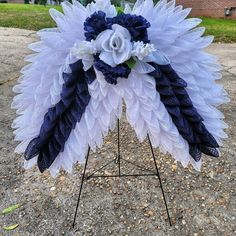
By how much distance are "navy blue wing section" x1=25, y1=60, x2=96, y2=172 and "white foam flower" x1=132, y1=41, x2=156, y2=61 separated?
0.18 m

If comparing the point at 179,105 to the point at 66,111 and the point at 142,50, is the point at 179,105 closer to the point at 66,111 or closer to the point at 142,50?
the point at 142,50

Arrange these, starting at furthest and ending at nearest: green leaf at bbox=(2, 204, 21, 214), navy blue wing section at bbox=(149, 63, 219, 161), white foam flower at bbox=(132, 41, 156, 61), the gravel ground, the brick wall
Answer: the brick wall, green leaf at bbox=(2, 204, 21, 214), the gravel ground, navy blue wing section at bbox=(149, 63, 219, 161), white foam flower at bbox=(132, 41, 156, 61)

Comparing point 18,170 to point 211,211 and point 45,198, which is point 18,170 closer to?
point 45,198

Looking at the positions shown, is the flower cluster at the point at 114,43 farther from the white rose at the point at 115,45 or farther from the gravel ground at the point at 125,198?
the gravel ground at the point at 125,198

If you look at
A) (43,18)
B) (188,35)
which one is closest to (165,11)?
(188,35)

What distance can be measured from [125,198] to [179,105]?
0.89m

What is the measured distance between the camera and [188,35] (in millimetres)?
1480

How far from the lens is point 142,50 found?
131 cm

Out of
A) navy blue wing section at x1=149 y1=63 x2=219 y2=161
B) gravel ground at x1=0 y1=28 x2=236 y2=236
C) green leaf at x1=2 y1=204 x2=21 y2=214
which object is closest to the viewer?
navy blue wing section at x1=149 y1=63 x2=219 y2=161

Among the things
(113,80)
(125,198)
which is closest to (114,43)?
(113,80)

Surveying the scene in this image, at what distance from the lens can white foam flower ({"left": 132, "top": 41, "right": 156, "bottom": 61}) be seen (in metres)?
1.31

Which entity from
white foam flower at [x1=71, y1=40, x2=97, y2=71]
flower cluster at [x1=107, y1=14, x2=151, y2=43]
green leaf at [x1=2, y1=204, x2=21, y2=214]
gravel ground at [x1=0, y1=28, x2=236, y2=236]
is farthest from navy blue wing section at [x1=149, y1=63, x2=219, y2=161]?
green leaf at [x1=2, y1=204, x2=21, y2=214]

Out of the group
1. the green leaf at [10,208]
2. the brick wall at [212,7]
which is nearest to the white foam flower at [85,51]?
the green leaf at [10,208]

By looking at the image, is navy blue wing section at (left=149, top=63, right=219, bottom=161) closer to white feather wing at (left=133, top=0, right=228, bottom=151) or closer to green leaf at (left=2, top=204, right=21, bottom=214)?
white feather wing at (left=133, top=0, right=228, bottom=151)
